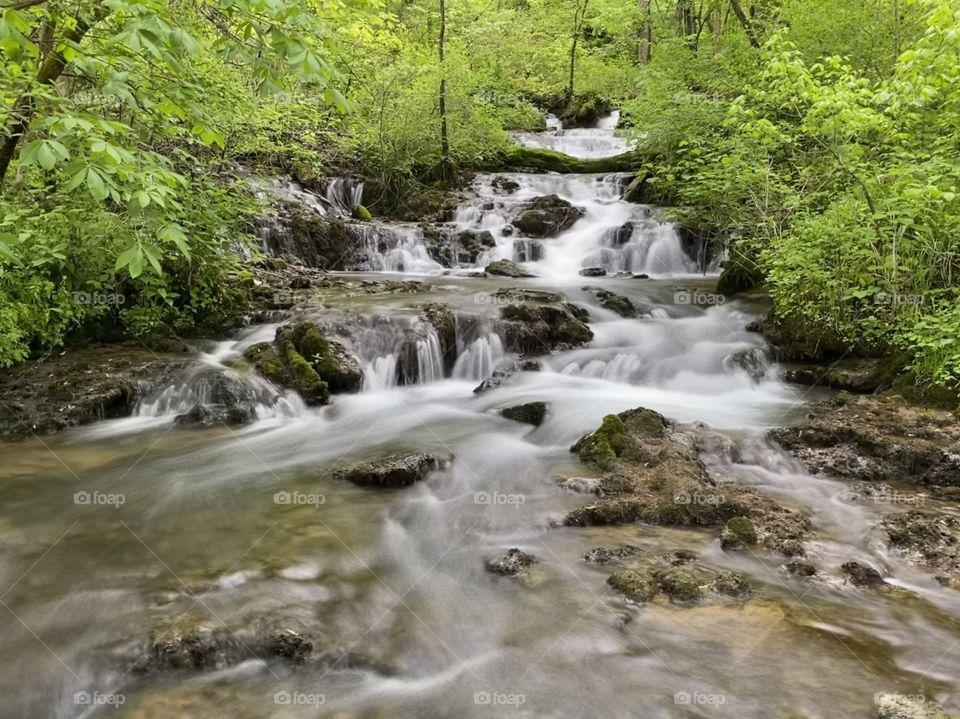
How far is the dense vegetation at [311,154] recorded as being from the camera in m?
3.41

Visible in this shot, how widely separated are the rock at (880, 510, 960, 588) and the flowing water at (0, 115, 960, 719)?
168 millimetres

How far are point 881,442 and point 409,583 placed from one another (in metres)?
4.70

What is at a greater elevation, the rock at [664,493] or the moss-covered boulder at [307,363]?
the moss-covered boulder at [307,363]

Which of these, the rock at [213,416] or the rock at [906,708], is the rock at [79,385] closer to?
the rock at [213,416]

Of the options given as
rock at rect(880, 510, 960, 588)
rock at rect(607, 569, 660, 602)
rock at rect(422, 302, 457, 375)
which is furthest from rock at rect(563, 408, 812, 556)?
rock at rect(422, 302, 457, 375)

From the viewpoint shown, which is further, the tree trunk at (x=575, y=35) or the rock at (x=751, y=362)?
the tree trunk at (x=575, y=35)

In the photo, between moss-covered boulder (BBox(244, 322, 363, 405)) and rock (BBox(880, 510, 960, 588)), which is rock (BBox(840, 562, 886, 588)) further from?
moss-covered boulder (BBox(244, 322, 363, 405))

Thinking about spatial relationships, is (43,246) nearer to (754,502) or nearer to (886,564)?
(754,502)

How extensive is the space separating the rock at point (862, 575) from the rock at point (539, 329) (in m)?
6.21

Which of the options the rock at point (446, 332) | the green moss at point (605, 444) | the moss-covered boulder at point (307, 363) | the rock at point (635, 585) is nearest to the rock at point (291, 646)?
the rock at point (635, 585)

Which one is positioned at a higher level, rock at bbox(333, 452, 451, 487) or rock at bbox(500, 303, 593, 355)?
rock at bbox(500, 303, 593, 355)

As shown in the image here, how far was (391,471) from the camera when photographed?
20.0ft

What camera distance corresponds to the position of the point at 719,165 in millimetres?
10938

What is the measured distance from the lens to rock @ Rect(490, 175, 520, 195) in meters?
19.6
